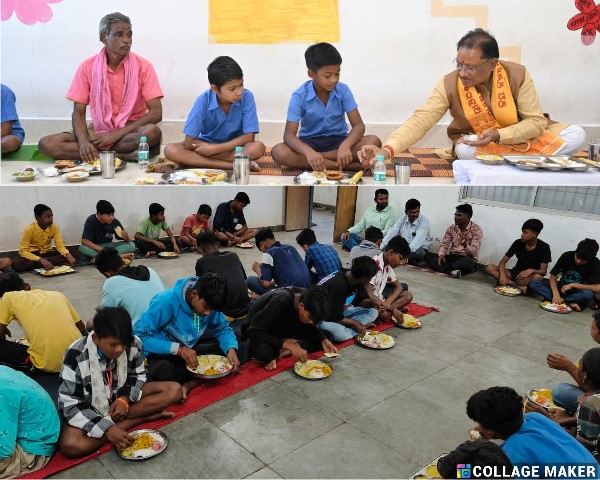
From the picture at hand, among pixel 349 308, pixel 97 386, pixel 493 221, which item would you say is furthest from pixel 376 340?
pixel 493 221

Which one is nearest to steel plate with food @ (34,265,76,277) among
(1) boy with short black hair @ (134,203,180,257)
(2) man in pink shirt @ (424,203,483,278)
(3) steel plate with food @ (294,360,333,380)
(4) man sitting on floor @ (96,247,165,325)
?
(1) boy with short black hair @ (134,203,180,257)

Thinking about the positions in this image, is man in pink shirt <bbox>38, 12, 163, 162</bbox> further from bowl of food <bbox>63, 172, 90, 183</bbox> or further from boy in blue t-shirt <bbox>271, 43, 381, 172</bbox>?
boy in blue t-shirt <bbox>271, 43, 381, 172</bbox>

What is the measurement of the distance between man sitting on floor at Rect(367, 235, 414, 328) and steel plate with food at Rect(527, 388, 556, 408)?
1147 millimetres

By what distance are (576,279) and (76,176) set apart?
4262mm

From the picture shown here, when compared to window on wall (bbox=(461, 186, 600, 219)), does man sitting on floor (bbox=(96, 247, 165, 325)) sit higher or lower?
Result: lower

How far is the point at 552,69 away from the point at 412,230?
3.48 meters

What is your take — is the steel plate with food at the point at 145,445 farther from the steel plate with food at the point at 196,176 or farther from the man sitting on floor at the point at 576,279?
the man sitting on floor at the point at 576,279

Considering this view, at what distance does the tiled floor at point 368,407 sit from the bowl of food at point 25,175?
1.32 m

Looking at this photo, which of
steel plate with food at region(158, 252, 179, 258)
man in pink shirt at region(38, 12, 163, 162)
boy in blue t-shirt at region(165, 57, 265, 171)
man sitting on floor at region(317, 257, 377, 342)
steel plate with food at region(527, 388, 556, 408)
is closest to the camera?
man in pink shirt at region(38, 12, 163, 162)

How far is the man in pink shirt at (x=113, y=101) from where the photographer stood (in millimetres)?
1853

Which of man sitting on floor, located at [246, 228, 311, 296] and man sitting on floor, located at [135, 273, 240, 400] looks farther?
man sitting on floor, located at [246, 228, 311, 296]

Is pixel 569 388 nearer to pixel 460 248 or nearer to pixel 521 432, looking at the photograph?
pixel 521 432

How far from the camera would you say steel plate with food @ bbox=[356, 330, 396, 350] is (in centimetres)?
337

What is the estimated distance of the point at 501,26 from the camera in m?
2.05
